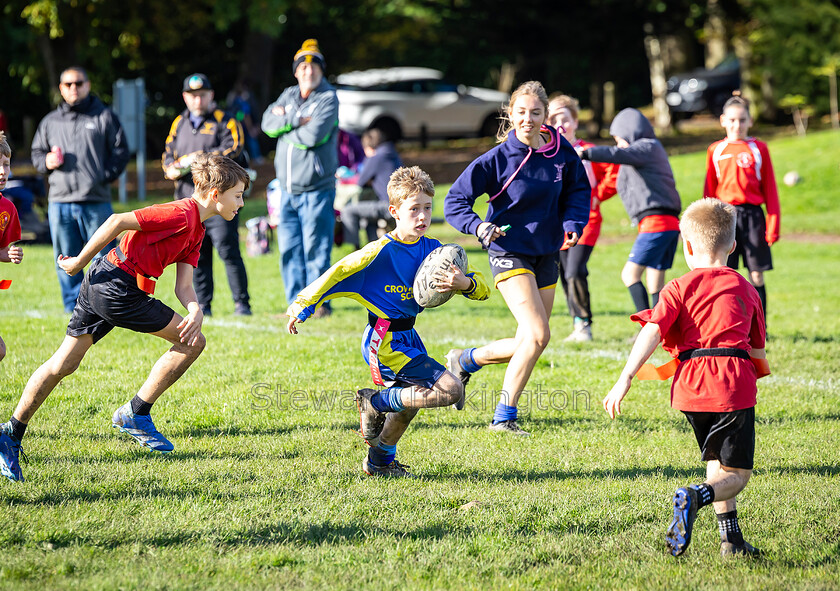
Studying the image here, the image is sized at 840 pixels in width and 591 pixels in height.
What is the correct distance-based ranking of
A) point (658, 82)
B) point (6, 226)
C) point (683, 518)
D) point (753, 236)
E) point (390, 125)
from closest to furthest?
point (683, 518) < point (6, 226) < point (753, 236) < point (390, 125) < point (658, 82)

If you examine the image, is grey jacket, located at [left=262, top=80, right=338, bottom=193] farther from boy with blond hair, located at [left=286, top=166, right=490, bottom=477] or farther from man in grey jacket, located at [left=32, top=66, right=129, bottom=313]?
boy with blond hair, located at [left=286, top=166, right=490, bottom=477]

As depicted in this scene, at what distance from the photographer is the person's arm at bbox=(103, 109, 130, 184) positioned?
373 inches

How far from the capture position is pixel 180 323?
5238 millimetres

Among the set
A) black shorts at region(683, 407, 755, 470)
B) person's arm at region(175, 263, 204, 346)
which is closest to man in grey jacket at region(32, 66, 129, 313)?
person's arm at region(175, 263, 204, 346)

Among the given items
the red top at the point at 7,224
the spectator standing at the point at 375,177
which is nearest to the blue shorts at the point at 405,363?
the red top at the point at 7,224

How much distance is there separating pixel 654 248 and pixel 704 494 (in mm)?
4943

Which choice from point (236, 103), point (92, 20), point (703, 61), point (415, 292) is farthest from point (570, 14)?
point (415, 292)

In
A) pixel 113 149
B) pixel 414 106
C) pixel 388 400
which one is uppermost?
pixel 414 106

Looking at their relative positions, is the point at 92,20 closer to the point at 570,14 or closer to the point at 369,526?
the point at 570,14

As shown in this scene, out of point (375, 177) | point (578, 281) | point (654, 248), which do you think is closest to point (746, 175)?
point (654, 248)

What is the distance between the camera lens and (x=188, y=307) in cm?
517

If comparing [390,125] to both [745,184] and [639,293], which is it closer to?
[639,293]

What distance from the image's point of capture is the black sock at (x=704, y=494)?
3.99 metres

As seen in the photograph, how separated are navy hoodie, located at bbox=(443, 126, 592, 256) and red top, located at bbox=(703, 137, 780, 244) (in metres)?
2.70
